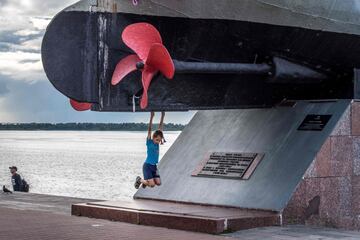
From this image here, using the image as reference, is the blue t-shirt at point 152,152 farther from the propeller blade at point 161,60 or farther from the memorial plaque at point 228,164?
the memorial plaque at point 228,164

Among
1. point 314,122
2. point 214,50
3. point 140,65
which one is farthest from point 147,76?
point 314,122

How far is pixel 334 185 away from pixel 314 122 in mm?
1213

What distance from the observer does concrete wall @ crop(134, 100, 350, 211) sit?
13375mm

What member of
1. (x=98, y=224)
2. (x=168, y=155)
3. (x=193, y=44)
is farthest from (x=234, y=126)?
(x=98, y=224)

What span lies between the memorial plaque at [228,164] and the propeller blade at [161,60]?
114 inches

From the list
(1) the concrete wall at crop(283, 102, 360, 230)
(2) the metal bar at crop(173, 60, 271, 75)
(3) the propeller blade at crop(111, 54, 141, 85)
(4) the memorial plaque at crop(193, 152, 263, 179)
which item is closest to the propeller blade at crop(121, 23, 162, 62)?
(3) the propeller blade at crop(111, 54, 141, 85)

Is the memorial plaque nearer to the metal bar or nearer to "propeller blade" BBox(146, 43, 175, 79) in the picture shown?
the metal bar


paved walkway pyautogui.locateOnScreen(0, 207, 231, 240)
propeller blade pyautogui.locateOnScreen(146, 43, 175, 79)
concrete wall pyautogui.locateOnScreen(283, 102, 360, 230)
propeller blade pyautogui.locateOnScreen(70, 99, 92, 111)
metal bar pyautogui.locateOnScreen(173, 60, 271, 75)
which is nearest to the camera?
paved walkway pyautogui.locateOnScreen(0, 207, 231, 240)

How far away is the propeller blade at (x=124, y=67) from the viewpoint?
12.6 m

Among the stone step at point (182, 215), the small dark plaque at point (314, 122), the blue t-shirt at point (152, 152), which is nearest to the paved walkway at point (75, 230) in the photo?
the stone step at point (182, 215)

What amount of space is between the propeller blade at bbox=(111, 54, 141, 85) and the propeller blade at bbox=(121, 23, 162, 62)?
1.15 ft

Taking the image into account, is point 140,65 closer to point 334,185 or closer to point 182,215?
point 182,215

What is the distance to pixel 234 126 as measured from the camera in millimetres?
15180

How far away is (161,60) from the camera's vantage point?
39.0 feet
